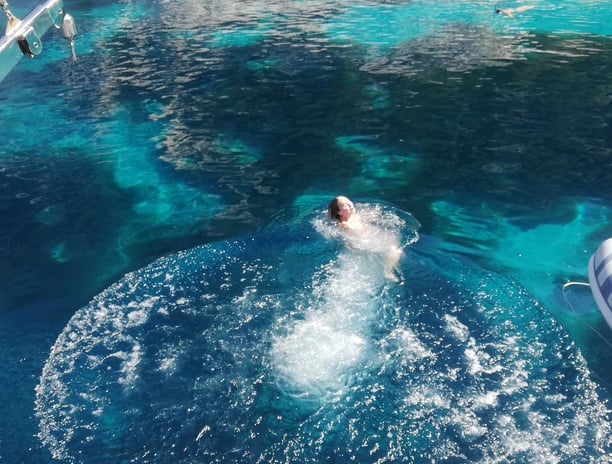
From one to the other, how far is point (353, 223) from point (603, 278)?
2.90 meters

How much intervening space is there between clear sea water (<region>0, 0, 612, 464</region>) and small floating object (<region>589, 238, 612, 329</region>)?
1.65ft

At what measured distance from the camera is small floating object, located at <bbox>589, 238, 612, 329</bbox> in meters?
4.67

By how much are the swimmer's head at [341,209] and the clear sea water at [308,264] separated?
0.97 feet

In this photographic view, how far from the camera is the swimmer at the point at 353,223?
613 cm

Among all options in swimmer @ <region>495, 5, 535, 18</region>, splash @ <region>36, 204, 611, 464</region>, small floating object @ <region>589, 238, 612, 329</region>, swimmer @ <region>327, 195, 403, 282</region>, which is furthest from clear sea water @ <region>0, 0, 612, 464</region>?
swimmer @ <region>495, 5, 535, 18</region>

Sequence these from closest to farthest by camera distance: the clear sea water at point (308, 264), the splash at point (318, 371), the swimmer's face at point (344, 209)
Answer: the splash at point (318, 371) < the clear sea water at point (308, 264) < the swimmer's face at point (344, 209)

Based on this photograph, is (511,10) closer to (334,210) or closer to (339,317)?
(334,210)

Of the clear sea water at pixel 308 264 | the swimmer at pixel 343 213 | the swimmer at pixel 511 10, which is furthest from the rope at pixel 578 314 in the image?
the swimmer at pixel 511 10

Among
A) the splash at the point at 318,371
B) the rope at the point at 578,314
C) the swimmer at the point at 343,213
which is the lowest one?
the rope at the point at 578,314

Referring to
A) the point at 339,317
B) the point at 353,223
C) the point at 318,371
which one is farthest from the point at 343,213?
the point at 318,371

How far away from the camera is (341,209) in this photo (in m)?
6.53

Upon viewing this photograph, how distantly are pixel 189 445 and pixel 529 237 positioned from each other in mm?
4916

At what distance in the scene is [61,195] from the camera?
27.5ft

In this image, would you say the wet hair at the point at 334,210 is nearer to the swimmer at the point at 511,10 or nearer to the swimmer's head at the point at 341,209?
the swimmer's head at the point at 341,209
